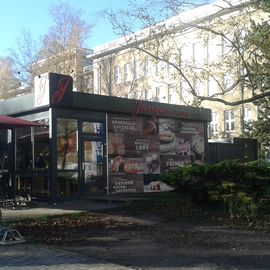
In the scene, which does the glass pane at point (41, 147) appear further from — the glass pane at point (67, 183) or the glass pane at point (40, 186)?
the glass pane at point (67, 183)

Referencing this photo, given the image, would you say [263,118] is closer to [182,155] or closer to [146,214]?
[182,155]

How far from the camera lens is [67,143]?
18938 millimetres

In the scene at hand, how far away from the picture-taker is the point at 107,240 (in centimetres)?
1062

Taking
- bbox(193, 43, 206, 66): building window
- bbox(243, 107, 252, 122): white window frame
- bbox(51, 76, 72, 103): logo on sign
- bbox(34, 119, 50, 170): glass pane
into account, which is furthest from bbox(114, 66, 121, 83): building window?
bbox(51, 76, 72, 103): logo on sign

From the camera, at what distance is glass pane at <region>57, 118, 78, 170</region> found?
18.7 m

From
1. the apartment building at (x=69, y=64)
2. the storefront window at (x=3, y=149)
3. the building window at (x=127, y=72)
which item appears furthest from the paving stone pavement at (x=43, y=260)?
the building window at (x=127, y=72)

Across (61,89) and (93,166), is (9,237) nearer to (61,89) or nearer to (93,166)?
(61,89)

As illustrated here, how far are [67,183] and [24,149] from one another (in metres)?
2.58

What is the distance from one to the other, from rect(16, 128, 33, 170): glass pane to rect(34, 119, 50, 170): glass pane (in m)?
0.43

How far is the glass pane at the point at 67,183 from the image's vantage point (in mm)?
18605

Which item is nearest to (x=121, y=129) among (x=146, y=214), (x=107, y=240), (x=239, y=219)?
(x=146, y=214)

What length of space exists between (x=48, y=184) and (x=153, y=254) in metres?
9.99

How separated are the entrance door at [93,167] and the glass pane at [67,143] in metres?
0.44

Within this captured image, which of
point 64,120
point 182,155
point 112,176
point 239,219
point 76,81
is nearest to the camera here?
point 239,219
